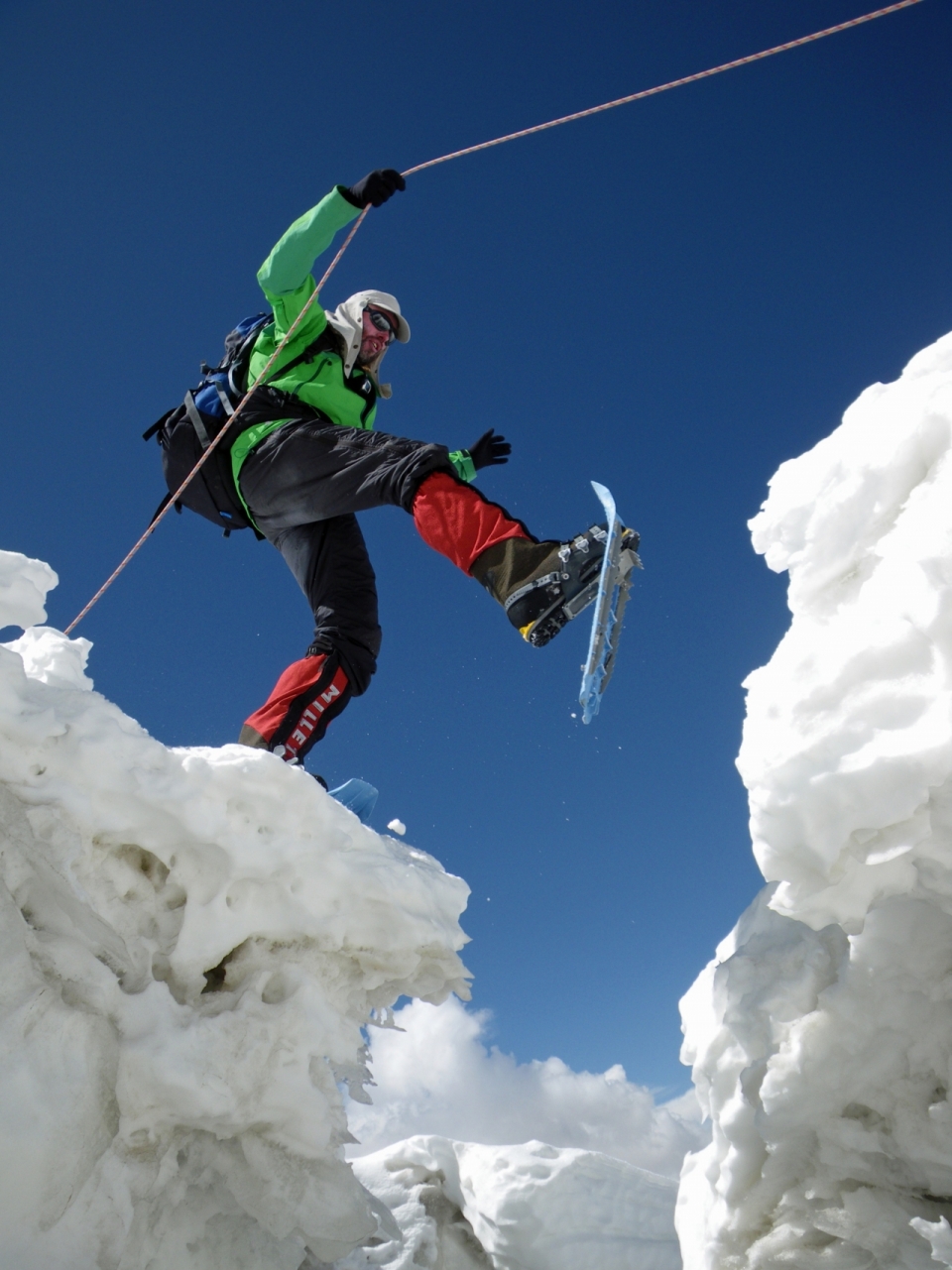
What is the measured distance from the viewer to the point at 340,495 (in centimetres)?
388

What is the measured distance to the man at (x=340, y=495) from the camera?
11.0 feet

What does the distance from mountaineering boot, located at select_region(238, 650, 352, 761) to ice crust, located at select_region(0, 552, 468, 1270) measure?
2.76 feet

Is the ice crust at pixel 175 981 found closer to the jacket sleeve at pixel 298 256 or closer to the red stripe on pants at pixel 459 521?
A: the red stripe on pants at pixel 459 521

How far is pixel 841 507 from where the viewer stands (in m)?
2.57

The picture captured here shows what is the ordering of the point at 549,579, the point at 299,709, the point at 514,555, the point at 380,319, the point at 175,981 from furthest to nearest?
1. the point at 380,319
2. the point at 299,709
3. the point at 514,555
4. the point at 549,579
5. the point at 175,981

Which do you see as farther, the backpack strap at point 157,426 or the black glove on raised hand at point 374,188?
the backpack strap at point 157,426

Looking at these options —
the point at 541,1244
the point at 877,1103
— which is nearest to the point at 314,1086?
the point at 877,1103

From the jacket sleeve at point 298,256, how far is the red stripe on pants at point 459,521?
1.62m

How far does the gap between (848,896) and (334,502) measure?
2.71 m

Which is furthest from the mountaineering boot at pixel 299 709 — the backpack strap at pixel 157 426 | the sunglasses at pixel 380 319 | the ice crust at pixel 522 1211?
the ice crust at pixel 522 1211

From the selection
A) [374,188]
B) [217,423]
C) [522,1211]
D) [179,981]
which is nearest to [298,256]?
[374,188]

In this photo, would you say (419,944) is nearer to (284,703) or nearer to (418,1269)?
(284,703)

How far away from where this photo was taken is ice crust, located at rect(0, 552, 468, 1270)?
2.39 metres

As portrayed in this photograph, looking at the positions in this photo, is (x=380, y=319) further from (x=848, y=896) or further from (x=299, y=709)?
(x=848, y=896)
